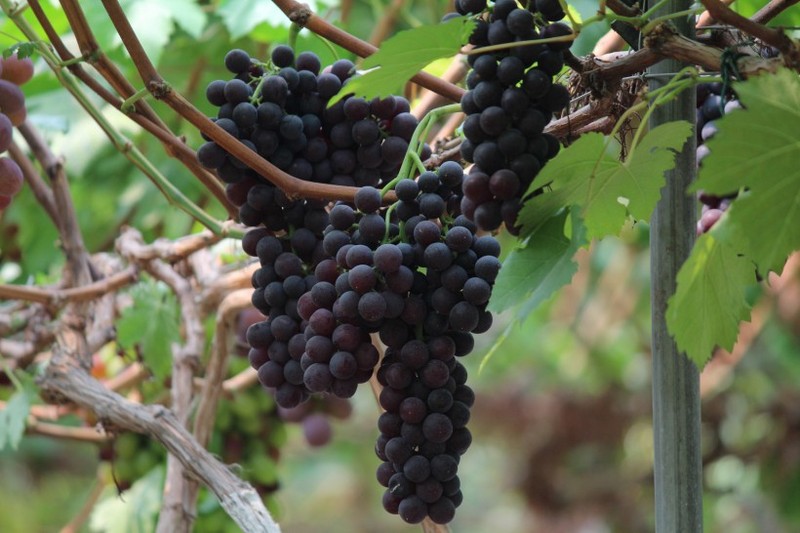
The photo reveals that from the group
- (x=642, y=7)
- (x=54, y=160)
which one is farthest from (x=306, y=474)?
(x=642, y=7)

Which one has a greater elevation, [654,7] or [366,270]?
[654,7]

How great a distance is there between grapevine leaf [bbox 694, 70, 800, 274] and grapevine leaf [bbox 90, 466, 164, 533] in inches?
33.1

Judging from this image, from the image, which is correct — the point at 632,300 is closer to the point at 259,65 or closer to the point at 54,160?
the point at 54,160

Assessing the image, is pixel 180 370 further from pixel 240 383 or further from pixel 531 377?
pixel 531 377

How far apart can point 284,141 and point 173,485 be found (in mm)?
445

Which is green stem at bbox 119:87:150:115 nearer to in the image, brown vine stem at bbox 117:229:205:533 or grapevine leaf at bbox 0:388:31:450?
brown vine stem at bbox 117:229:205:533

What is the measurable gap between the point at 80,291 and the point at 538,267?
0.67m

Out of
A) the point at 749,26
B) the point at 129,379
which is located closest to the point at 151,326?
the point at 129,379

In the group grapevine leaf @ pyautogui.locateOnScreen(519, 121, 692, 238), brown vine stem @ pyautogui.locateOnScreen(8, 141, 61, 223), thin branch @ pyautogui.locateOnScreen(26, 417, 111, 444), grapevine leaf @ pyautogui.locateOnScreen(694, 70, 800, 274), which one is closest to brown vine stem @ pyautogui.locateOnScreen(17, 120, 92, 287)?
brown vine stem @ pyautogui.locateOnScreen(8, 141, 61, 223)

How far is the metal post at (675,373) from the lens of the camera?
0.54 metres

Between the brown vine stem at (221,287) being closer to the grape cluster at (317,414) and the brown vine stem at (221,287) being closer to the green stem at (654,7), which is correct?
the grape cluster at (317,414)

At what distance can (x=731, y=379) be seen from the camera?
7.97ft

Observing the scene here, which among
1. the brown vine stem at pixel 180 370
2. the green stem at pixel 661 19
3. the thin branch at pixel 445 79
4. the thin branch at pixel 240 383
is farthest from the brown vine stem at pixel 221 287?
the green stem at pixel 661 19

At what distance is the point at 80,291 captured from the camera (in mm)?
1028
